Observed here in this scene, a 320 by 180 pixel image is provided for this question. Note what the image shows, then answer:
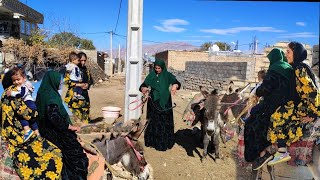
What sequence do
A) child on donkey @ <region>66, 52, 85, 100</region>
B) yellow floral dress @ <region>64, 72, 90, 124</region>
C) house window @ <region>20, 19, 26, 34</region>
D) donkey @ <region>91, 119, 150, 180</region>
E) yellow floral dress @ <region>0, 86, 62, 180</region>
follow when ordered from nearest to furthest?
yellow floral dress @ <region>0, 86, 62, 180</region> → donkey @ <region>91, 119, 150, 180</region> → child on donkey @ <region>66, 52, 85, 100</region> → yellow floral dress @ <region>64, 72, 90, 124</region> → house window @ <region>20, 19, 26, 34</region>

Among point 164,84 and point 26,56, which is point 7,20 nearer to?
point 26,56

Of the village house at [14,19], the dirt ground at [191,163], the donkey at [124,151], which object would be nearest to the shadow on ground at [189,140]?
the dirt ground at [191,163]

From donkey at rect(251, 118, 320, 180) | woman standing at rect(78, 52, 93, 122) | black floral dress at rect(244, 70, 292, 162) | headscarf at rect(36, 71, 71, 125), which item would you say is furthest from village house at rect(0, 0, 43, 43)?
donkey at rect(251, 118, 320, 180)

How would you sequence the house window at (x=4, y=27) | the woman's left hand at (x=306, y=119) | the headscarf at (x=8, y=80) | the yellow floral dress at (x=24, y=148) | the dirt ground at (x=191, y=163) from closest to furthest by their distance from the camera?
the yellow floral dress at (x=24, y=148)
the headscarf at (x=8, y=80)
the woman's left hand at (x=306, y=119)
the dirt ground at (x=191, y=163)
the house window at (x=4, y=27)

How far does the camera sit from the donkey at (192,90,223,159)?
4.89 meters

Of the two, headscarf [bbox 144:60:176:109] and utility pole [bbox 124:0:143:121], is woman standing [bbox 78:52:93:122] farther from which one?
headscarf [bbox 144:60:176:109]

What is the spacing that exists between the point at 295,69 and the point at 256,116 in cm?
71

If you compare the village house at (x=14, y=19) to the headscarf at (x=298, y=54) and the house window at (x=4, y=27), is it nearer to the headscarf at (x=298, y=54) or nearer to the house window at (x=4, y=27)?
the house window at (x=4, y=27)

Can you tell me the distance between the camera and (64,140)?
3340mm

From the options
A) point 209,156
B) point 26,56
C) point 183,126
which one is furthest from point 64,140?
point 26,56

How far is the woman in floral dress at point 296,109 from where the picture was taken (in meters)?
3.28

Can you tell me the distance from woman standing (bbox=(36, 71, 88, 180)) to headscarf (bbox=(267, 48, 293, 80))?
214 centimetres

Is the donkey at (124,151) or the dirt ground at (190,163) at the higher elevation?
the donkey at (124,151)

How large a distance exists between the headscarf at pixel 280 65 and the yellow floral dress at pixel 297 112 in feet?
0.30
